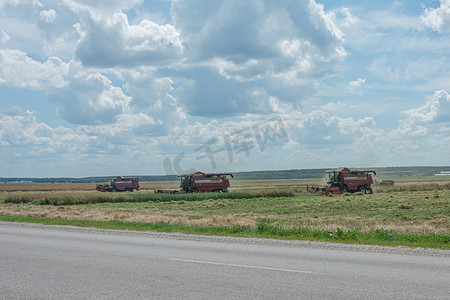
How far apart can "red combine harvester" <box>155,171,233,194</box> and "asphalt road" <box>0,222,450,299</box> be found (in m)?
44.5

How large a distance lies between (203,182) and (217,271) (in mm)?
49994

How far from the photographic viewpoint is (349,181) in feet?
181

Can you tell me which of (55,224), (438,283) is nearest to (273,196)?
(55,224)

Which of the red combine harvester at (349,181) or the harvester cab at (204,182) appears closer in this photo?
the red combine harvester at (349,181)

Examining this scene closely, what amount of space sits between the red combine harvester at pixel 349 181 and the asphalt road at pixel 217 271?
42.8m

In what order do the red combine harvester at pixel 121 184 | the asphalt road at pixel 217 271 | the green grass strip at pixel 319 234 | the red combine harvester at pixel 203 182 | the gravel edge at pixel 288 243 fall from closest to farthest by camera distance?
the asphalt road at pixel 217 271 → the gravel edge at pixel 288 243 → the green grass strip at pixel 319 234 → the red combine harvester at pixel 203 182 → the red combine harvester at pixel 121 184

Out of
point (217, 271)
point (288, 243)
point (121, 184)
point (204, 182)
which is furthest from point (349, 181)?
point (217, 271)

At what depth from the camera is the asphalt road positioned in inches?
Result: 286

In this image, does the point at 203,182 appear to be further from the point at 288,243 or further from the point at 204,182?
the point at 288,243

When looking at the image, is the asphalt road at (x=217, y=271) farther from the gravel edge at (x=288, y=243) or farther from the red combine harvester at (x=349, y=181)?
the red combine harvester at (x=349, y=181)

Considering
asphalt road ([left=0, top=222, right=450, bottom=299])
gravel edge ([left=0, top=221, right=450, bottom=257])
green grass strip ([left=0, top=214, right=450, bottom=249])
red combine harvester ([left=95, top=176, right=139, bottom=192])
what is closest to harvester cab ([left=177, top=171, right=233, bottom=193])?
red combine harvester ([left=95, top=176, right=139, bottom=192])

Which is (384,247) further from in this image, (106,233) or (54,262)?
(106,233)

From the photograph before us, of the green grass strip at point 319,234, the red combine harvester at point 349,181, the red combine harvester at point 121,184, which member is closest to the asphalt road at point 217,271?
the green grass strip at point 319,234

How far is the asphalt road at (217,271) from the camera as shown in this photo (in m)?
7.26
